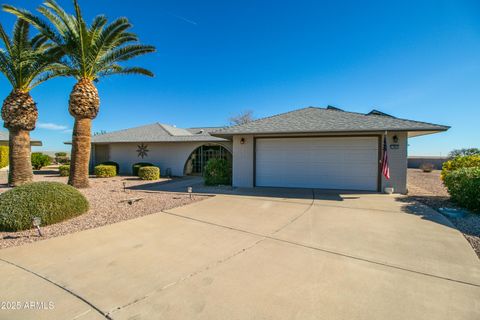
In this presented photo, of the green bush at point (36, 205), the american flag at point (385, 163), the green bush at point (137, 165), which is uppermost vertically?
the american flag at point (385, 163)

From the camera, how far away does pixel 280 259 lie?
11.9ft

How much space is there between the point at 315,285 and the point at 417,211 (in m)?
5.47

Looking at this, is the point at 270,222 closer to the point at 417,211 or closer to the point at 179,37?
the point at 417,211

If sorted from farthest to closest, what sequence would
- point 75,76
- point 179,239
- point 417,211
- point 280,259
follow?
point 75,76, point 417,211, point 179,239, point 280,259

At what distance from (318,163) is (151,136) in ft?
42.1

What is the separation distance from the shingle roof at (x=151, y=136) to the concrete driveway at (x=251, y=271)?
37.8ft

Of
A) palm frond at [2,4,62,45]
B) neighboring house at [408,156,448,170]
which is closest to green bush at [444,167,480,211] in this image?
palm frond at [2,4,62,45]

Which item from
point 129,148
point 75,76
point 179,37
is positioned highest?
point 179,37

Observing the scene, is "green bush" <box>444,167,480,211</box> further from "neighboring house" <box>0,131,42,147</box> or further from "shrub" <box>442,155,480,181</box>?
"neighboring house" <box>0,131,42,147</box>

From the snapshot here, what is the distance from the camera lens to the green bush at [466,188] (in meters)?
6.23

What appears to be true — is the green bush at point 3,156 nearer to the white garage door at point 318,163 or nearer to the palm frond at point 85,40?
the palm frond at point 85,40

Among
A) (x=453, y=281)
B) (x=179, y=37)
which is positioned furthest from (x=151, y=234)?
(x=179, y=37)

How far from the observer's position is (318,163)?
33.7 feet

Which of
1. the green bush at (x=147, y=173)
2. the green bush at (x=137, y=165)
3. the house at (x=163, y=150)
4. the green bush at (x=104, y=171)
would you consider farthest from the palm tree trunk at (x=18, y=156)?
the house at (x=163, y=150)
